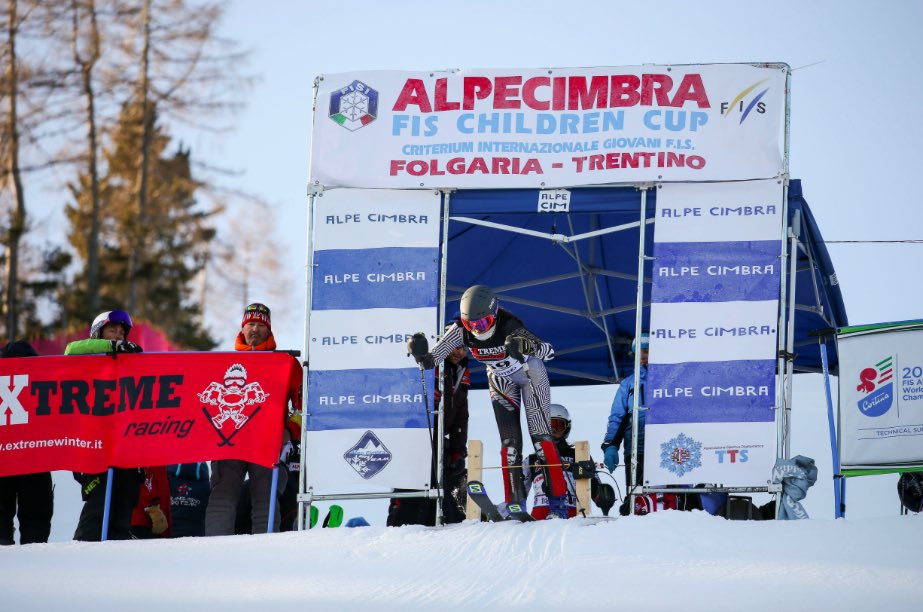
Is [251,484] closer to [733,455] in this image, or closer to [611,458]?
[611,458]

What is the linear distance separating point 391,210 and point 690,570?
407 centimetres

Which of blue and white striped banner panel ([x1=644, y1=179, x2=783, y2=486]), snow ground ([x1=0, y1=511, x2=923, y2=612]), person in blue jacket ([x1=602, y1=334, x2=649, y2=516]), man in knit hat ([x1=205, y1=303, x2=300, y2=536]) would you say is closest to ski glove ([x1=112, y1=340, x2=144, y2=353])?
man in knit hat ([x1=205, y1=303, x2=300, y2=536])

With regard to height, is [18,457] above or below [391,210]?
below

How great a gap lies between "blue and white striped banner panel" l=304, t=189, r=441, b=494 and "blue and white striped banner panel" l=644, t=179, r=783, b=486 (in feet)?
5.98

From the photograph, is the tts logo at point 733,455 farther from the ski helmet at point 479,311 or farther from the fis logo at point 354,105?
the fis logo at point 354,105

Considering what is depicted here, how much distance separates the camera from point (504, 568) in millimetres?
8750

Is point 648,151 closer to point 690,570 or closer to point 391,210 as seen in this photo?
point 391,210

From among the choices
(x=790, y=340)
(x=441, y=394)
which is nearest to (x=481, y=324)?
(x=441, y=394)

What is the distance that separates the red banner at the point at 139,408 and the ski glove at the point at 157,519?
0.49 metres

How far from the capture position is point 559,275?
43.4ft

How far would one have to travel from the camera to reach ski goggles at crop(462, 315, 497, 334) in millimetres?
10172

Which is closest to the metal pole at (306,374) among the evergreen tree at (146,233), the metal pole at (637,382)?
the metal pole at (637,382)

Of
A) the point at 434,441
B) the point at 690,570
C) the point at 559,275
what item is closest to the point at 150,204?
the point at 559,275

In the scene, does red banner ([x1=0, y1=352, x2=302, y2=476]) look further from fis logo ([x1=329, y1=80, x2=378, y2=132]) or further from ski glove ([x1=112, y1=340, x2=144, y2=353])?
fis logo ([x1=329, y1=80, x2=378, y2=132])
